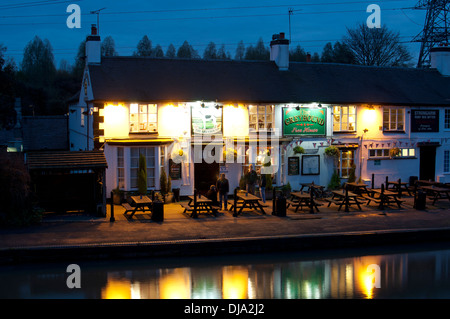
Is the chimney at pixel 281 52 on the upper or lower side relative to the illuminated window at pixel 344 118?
upper

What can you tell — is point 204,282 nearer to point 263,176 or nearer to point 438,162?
point 263,176

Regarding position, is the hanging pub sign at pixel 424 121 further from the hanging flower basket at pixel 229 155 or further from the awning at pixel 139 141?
the awning at pixel 139 141

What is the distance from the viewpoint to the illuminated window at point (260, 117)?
22.5 m

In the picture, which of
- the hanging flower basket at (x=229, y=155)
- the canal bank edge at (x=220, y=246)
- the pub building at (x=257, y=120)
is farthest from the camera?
the hanging flower basket at (x=229, y=155)

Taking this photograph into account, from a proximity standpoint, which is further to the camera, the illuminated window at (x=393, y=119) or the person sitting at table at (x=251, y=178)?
the illuminated window at (x=393, y=119)

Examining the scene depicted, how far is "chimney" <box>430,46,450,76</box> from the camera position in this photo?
28375mm

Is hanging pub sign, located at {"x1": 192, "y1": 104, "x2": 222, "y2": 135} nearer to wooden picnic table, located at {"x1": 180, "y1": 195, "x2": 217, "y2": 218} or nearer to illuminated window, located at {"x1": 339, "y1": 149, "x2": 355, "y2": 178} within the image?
wooden picnic table, located at {"x1": 180, "y1": 195, "x2": 217, "y2": 218}

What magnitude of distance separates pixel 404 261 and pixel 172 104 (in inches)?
451

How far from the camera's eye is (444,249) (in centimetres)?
1552

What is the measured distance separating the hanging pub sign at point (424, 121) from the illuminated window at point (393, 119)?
0.55 m

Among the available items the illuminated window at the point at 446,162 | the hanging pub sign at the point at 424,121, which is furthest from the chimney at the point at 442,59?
the illuminated window at the point at 446,162

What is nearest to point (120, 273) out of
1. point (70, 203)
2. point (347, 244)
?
point (70, 203)

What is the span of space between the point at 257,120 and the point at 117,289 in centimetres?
1244

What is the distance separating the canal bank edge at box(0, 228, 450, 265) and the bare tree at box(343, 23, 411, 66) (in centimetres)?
3552
